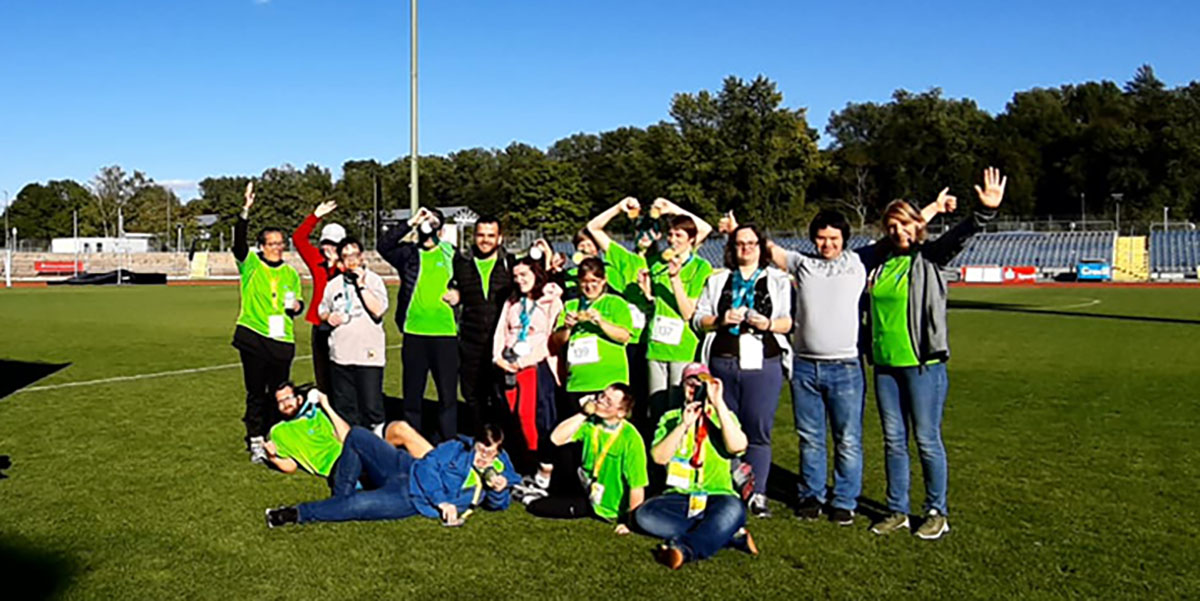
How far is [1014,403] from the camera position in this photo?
10.3m

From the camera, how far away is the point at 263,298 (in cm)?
761

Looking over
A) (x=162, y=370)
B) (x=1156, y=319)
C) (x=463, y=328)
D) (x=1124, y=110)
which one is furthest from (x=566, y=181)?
(x=463, y=328)

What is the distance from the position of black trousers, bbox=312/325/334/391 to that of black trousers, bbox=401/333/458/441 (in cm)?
73

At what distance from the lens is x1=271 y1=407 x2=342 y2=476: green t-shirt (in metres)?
6.92

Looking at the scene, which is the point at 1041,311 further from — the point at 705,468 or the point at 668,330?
the point at 705,468

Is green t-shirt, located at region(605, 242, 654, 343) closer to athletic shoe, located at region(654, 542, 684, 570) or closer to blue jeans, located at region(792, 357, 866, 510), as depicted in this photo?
blue jeans, located at region(792, 357, 866, 510)

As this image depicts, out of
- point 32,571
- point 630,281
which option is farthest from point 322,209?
point 32,571

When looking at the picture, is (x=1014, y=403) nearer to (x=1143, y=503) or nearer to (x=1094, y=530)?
(x=1143, y=503)

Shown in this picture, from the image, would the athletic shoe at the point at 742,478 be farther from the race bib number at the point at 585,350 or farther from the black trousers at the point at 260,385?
the black trousers at the point at 260,385

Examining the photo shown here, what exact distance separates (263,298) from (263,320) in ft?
0.54

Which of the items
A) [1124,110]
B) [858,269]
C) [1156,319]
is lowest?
[1156,319]

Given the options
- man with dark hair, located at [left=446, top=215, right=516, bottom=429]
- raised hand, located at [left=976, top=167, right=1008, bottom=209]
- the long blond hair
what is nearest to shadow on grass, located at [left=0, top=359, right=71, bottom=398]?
man with dark hair, located at [left=446, top=215, right=516, bottom=429]

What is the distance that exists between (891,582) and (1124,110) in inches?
3338

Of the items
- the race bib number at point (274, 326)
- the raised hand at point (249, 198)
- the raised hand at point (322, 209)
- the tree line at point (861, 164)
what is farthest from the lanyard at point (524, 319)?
the tree line at point (861, 164)
